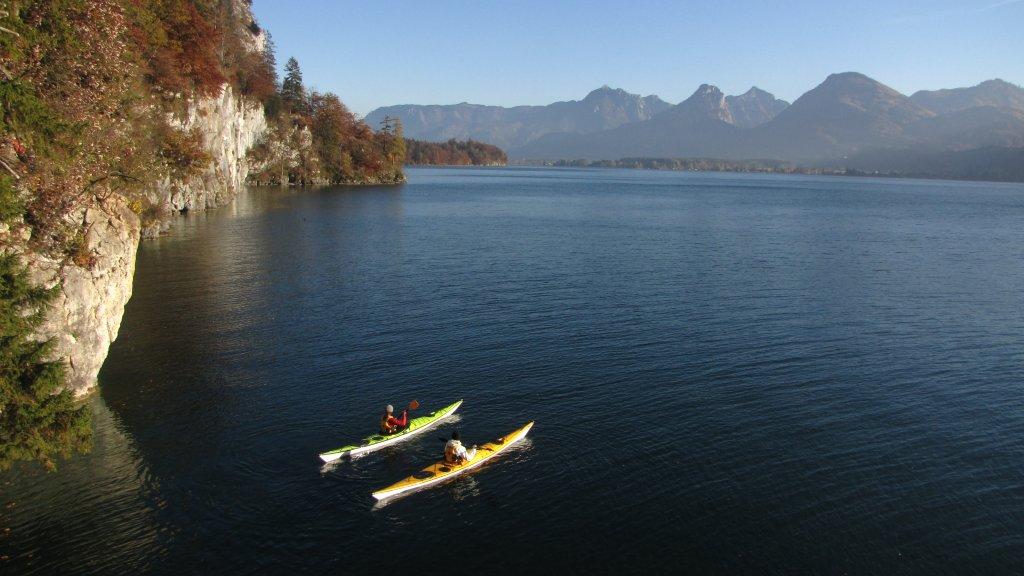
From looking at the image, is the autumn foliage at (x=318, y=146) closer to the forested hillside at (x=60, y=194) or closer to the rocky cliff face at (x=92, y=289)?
the forested hillside at (x=60, y=194)

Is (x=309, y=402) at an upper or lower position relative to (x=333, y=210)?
lower

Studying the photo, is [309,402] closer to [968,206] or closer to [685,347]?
[685,347]

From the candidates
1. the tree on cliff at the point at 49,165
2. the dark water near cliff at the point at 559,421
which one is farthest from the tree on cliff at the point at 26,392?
the dark water near cliff at the point at 559,421

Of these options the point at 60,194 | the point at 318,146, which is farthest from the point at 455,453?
the point at 318,146

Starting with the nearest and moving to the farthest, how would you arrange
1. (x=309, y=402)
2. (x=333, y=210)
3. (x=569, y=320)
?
(x=309, y=402) → (x=569, y=320) → (x=333, y=210)

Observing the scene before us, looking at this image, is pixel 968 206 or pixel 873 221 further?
pixel 968 206

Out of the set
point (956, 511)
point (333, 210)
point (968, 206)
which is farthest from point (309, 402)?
point (968, 206)
